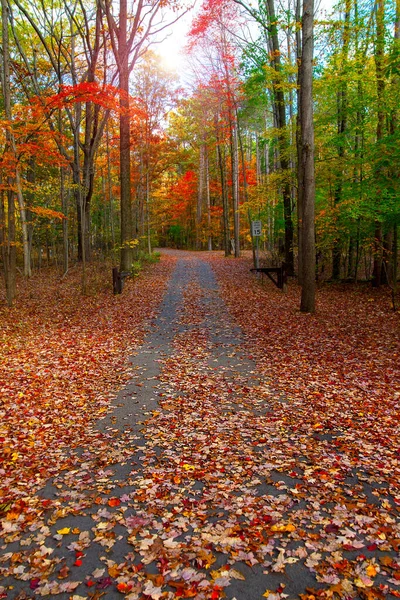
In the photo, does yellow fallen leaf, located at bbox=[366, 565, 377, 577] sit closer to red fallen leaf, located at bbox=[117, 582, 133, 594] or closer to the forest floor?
the forest floor

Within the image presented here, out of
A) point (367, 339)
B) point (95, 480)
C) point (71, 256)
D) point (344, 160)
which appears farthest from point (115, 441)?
point (71, 256)

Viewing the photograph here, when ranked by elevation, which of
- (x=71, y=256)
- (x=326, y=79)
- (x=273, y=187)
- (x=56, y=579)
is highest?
(x=326, y=79)

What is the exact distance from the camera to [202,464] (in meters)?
4.41

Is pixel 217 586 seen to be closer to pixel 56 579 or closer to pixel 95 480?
pixel 56 579

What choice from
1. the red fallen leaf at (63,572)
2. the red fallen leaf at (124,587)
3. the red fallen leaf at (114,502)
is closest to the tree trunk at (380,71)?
the red fallen leaf at (114,502)

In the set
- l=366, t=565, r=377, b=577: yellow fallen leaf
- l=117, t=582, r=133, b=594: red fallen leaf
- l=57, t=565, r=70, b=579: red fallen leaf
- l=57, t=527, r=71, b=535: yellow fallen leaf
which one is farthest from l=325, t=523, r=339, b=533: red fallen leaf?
l=57, t=527, r=71, b=535: yellow fallen leaf

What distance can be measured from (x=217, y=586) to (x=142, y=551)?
2.22 ft

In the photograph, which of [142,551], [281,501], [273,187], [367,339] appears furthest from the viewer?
[273,187]

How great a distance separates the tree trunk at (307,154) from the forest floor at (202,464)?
1.73 m

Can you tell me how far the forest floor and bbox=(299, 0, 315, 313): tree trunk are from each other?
1.73m

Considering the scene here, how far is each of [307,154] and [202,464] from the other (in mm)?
8555

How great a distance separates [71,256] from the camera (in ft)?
100

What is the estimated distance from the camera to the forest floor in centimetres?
295

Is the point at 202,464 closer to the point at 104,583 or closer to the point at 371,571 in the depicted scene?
the point at 104,583
